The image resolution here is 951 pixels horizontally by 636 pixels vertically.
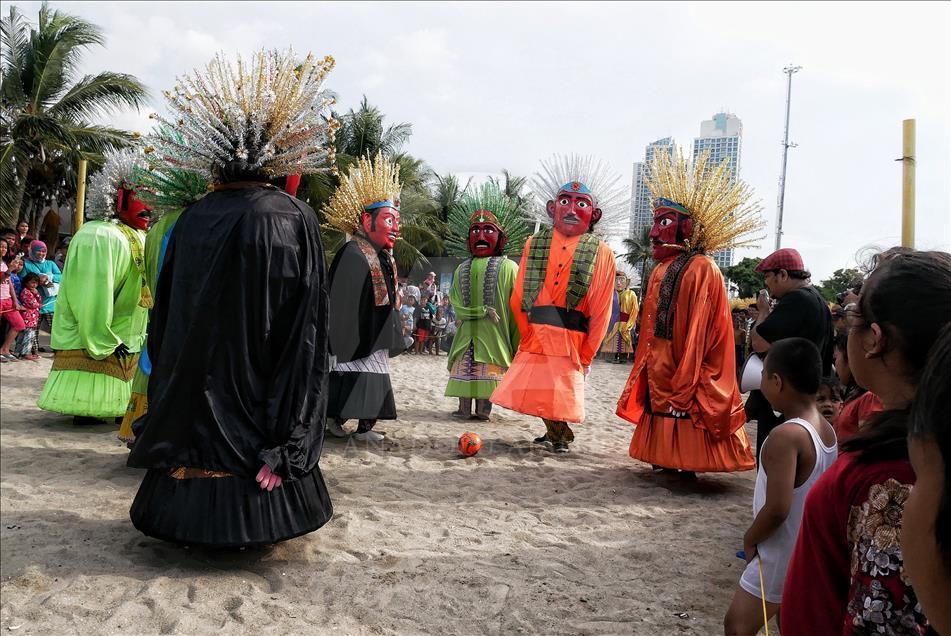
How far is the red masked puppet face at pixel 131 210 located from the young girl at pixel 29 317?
17.2 ft

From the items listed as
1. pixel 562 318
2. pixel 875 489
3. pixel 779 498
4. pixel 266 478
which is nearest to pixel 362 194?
pixel 562 318

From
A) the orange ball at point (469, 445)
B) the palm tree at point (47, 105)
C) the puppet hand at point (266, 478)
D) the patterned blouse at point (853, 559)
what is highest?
the palm tree at point (47, 105)

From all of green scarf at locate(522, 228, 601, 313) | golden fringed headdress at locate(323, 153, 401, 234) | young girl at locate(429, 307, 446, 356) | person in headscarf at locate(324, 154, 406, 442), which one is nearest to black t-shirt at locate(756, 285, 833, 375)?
green scarf at locate(522, 228, 601, 313)

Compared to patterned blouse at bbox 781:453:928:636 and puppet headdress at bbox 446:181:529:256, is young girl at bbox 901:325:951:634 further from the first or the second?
puppet headdress at bbox 446:181:529:256

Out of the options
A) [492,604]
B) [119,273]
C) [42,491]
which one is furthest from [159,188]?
[492,604]

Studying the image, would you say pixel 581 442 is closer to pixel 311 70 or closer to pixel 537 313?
pixel 537 313

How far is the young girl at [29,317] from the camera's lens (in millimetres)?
9695

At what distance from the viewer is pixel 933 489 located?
99cm

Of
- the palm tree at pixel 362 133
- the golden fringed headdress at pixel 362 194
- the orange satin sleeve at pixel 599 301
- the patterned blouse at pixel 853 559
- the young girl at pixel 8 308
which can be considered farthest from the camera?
the palm tree at pixel 362 133

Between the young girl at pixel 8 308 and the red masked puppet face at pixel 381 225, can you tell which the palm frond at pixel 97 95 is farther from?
the red masked puppet face at pixel 381 225

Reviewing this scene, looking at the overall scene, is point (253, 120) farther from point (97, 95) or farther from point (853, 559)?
point (97, 95)

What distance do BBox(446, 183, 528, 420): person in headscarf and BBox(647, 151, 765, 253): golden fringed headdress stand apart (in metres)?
2.42

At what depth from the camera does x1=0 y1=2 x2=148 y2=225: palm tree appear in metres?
16.1

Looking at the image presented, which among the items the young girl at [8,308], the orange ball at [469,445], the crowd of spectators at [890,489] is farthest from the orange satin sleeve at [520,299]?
the young girl at [8,308]
